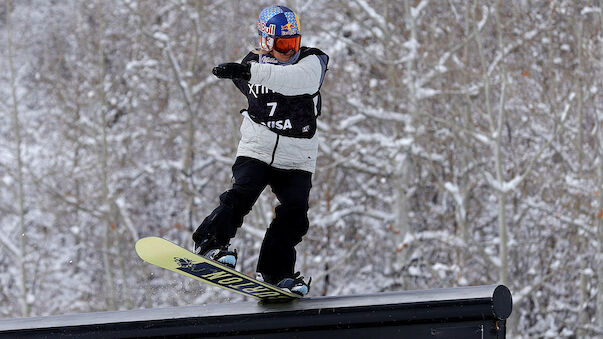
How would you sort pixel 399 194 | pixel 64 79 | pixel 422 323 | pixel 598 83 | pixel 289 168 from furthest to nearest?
1. pixel 64 79
2. pixel 399 194
3. pixel 598 83
4. pixel 289 168
5. pixel 422 323

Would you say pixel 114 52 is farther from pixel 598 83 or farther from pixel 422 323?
pixel 422 323

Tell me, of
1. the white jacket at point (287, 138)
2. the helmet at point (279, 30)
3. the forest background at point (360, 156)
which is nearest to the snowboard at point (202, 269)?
the white jacket at point (287, 138)

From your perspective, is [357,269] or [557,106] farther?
[357,269]

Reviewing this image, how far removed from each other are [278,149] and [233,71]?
57 cm

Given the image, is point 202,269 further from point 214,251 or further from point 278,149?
point 278,149

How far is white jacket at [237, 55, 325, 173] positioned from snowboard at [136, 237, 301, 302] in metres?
0.57

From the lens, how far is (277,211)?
15.3 feet

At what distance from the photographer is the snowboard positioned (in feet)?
13.5

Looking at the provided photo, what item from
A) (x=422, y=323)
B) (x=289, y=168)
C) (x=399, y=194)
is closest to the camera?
(x=422, y=323)

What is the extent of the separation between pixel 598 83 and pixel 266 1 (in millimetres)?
8837

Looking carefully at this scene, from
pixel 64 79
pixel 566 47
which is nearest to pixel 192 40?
pixel 64 79

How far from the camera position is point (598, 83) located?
57.7ft

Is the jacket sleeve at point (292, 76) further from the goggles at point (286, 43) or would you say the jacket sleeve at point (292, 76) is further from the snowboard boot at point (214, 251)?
the snowboard boot at point (214, 251)

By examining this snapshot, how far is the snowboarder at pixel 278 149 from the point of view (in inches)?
171
